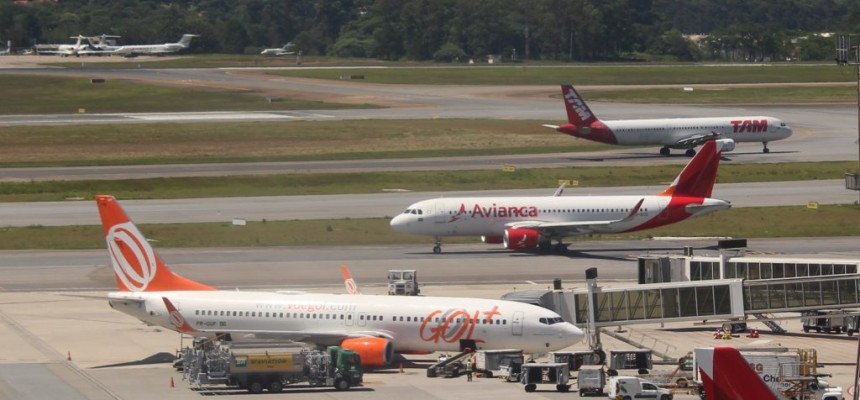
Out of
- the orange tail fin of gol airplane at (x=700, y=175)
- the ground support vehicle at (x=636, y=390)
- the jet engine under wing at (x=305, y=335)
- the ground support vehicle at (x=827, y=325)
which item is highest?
the orange tail fin of gol airplane at (x=700, y=175)

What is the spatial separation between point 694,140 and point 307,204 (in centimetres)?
4334

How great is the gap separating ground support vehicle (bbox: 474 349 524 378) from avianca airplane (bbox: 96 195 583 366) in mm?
1022

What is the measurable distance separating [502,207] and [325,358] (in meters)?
35.9

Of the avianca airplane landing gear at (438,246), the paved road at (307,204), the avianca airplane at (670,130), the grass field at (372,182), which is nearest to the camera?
the avianca airplane landing gear at (438,246)

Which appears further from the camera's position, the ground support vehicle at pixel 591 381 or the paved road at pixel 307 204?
the paved road at pixel 307 204

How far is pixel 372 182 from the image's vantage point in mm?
115688

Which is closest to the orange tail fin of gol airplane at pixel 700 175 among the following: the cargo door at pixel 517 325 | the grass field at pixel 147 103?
the cargo door at pixel 517 325

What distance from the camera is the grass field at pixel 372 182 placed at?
11112cm

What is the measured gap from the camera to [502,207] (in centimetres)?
8638

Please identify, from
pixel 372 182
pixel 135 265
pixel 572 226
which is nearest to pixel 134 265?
pixel 135 265

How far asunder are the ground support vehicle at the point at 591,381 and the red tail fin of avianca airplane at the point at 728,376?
16.9 m

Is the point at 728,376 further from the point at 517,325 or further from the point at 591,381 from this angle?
the point at 517,325

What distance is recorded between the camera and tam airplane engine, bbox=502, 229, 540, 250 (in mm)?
85062

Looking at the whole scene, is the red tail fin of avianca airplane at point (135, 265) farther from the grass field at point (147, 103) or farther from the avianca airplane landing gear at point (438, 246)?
the grass field at point (147, 103)
